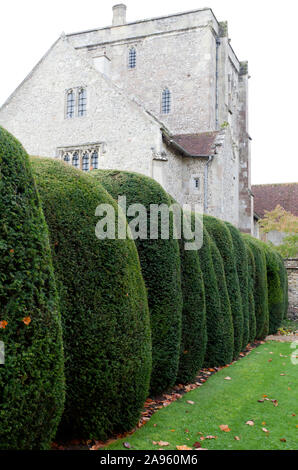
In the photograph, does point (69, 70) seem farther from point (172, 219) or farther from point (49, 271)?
point (49, 271)

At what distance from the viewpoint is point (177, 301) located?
6781 millimetres

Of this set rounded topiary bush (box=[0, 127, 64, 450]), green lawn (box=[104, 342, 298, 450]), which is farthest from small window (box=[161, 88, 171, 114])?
rounded topiary bush (box=[0, 127, 64, 450])

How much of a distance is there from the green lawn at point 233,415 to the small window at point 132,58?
27.8m

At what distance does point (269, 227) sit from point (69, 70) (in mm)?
17990

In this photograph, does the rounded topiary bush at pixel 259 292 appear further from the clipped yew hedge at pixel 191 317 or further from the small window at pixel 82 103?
the small window at pixel 82 103

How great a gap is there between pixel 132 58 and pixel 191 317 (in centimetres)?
2861

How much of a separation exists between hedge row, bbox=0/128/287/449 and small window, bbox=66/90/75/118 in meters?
16.0

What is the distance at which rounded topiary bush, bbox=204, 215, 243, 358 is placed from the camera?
1023 cm

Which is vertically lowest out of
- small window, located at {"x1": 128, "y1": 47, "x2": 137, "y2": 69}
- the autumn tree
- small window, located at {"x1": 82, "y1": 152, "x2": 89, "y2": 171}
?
the autumn tree

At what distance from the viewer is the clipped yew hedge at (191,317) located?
24.8 feet

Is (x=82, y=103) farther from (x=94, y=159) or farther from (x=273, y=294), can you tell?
(x=273, y=294)

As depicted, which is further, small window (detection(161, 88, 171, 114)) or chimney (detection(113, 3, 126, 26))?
chimney (detection(113, 3, 126, 26))

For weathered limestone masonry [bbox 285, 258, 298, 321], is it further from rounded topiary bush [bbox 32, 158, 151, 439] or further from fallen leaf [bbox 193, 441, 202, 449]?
rounded topiary bush [bbox 32, 158, 151, 439]

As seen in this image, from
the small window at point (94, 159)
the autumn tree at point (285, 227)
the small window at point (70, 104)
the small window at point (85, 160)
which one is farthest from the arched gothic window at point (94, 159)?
the autumn tree at point (285, 227)
